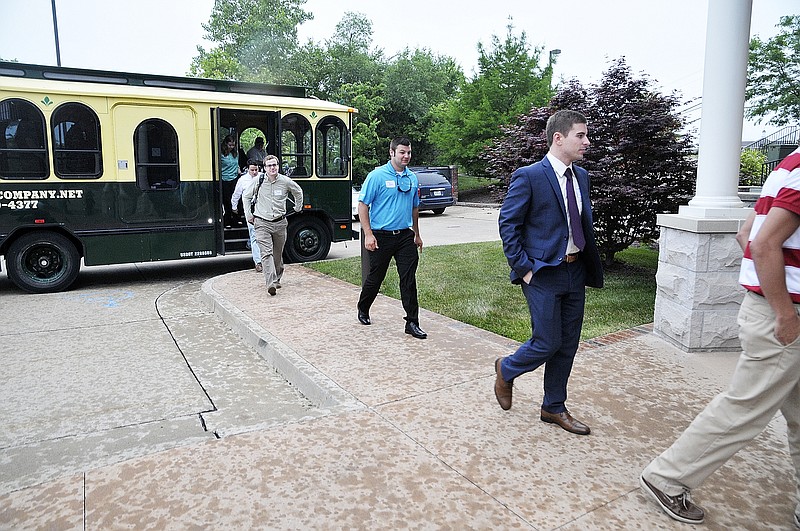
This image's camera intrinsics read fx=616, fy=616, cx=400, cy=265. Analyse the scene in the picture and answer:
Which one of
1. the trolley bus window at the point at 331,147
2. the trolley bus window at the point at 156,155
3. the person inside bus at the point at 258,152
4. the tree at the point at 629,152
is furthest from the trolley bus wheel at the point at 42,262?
the tree at the point at 629,152

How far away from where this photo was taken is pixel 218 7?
158 ft

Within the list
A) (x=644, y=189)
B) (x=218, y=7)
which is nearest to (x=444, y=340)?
(x=644, y=189)

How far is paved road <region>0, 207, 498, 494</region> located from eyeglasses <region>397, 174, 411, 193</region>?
6.86 ft

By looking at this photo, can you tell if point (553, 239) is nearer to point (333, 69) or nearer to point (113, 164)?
point (113, 164)

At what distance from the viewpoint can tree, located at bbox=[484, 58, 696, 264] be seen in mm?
8141

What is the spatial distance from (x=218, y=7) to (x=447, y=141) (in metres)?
29.9

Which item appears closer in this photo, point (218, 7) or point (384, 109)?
point (384, 109)

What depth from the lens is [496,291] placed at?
832 centimetres

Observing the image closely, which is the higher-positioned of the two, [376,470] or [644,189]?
[644,189]

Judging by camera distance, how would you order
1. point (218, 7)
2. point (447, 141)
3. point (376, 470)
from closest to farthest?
point (376, 470) → point (447, 141) → point (218, 7)

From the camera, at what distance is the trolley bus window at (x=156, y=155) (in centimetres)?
952

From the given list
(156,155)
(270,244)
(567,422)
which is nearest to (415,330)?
(567,422)

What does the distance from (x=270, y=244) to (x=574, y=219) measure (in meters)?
5.49

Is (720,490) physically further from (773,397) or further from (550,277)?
(550,277)
